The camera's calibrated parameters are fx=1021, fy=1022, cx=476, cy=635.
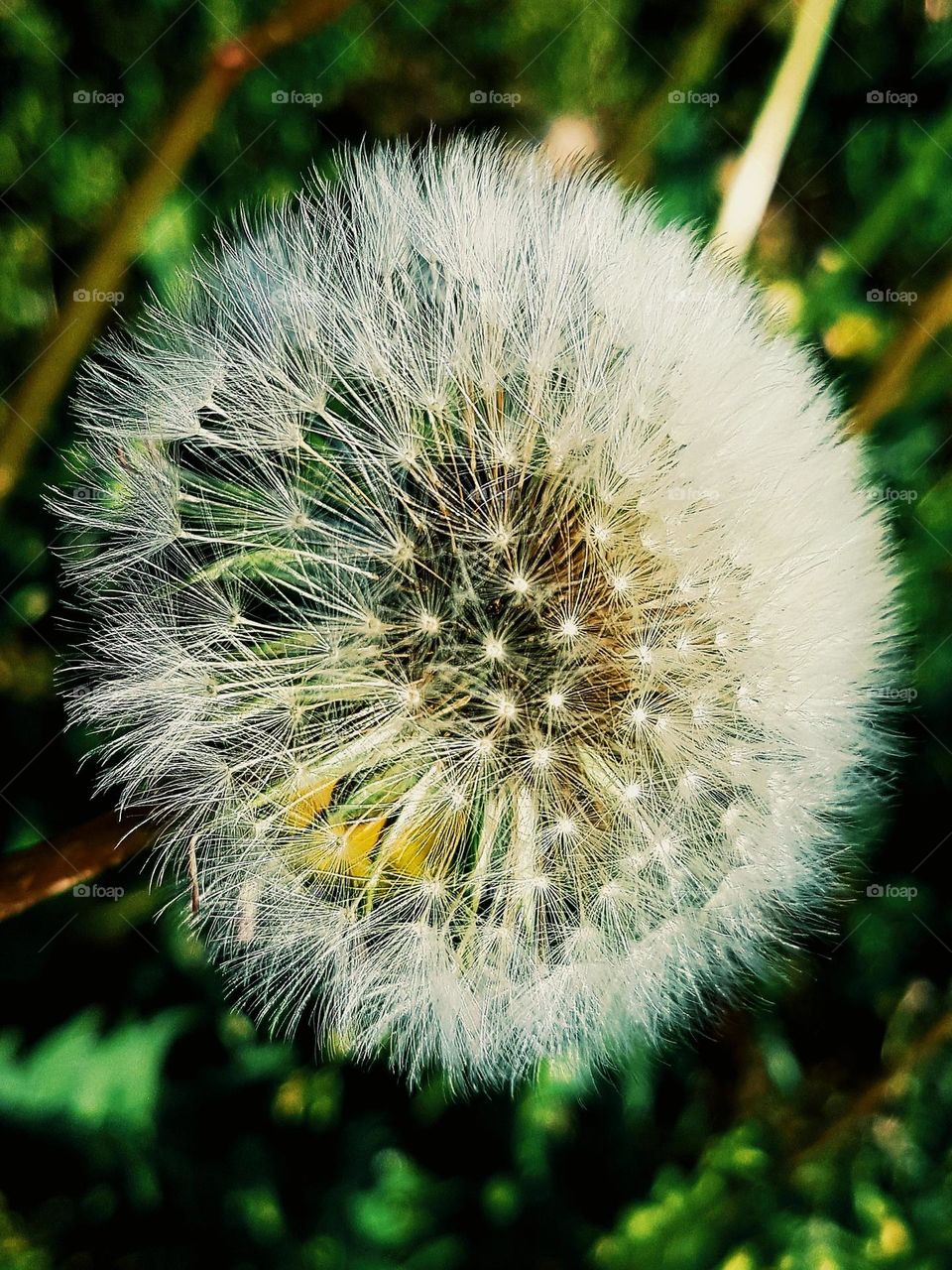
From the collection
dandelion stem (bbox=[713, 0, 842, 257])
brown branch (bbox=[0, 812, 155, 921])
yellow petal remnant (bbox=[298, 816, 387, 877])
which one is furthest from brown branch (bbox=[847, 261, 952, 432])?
brown branch (bbox=[0, 812, 155, 921])

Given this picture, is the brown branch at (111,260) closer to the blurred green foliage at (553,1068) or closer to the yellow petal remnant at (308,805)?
the blurred green foliage at (553,1068)

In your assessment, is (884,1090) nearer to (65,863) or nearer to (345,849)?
(345,849)

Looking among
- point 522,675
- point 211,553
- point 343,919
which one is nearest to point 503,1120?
point 343,919

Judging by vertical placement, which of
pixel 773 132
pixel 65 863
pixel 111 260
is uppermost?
pixel 773 132

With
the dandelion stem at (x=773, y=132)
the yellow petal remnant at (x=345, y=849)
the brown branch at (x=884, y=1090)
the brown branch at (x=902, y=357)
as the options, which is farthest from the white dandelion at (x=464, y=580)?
the brown branch at (x=884, y=1090)

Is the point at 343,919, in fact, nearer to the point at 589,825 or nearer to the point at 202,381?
the point at 589,825

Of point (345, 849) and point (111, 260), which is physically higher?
point (111, 260)

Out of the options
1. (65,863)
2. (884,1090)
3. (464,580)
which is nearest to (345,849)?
(464,580)
